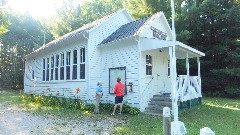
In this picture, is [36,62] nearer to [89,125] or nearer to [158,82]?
[158,82]

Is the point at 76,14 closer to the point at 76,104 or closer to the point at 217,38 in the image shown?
the point at 217,38

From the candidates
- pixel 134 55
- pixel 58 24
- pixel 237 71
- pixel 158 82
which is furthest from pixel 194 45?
pixel 58 24

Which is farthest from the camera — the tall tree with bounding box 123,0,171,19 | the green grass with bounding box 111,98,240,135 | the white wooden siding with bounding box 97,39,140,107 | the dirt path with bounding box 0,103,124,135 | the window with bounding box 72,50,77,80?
the tall tree with bounding box 123,0,171,19

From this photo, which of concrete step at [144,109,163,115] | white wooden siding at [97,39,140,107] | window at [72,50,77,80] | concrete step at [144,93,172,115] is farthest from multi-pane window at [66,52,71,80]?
concrete step at [144,109,163,115]

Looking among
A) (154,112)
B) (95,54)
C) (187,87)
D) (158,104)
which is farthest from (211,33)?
(154,112)

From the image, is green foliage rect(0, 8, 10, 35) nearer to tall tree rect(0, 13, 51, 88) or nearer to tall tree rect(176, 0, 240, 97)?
tall tree rect(176, 0, 240, 97)

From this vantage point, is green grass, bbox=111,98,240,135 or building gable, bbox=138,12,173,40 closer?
green grass, bbox=111,98,240,135

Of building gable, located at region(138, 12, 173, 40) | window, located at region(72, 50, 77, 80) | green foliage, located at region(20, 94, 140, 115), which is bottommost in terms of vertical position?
green foliage, located at region(20, 94, 140, 115)

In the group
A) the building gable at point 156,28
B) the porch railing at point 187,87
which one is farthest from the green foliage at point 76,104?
the building gable at point 156,28

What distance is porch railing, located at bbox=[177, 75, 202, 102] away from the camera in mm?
12867

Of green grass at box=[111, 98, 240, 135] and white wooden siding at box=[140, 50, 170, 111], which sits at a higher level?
white wooden siding at box=[140, 50, 170, 111]

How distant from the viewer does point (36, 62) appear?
74.3 ft

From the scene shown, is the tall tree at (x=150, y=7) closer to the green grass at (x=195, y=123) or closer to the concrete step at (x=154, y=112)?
the green grass at (x=195, y=123)

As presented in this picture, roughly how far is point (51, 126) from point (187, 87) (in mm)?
7854
